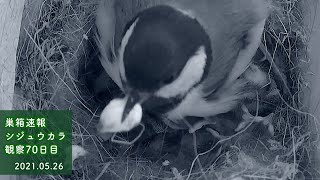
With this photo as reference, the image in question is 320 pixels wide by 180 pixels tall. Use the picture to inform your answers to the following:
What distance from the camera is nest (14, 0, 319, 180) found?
1742mm

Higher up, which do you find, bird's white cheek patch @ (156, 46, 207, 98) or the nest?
bird's white cheek patch @ (156, 46, 207, 98)

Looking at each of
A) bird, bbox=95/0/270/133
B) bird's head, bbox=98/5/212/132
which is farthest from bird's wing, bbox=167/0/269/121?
bird's head, bbox=98/5/212/132

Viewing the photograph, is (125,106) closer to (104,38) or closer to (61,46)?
(104,38)

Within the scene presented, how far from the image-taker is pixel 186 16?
4.53 feet

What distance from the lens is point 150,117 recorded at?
1812 millimetres

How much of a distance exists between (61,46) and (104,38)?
17cm

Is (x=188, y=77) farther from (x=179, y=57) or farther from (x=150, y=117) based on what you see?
(x=150, y=117)

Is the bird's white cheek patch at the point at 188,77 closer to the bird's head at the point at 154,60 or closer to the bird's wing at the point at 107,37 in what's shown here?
the bird's head at the point at 154,60

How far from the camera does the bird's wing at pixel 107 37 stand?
1.65m

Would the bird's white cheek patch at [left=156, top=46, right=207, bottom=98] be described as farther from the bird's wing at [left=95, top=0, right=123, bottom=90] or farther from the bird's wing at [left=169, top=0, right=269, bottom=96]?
the bird's wing at [left=95, top=0, right=123, bottom=90]

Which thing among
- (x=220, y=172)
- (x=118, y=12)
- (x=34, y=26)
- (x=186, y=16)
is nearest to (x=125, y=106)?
(x=186, y=16)

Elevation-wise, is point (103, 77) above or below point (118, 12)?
below

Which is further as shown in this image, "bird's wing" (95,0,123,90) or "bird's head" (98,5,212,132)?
"bird's wing" (95,0,123,90)

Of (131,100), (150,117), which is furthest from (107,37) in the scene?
(131,100)
